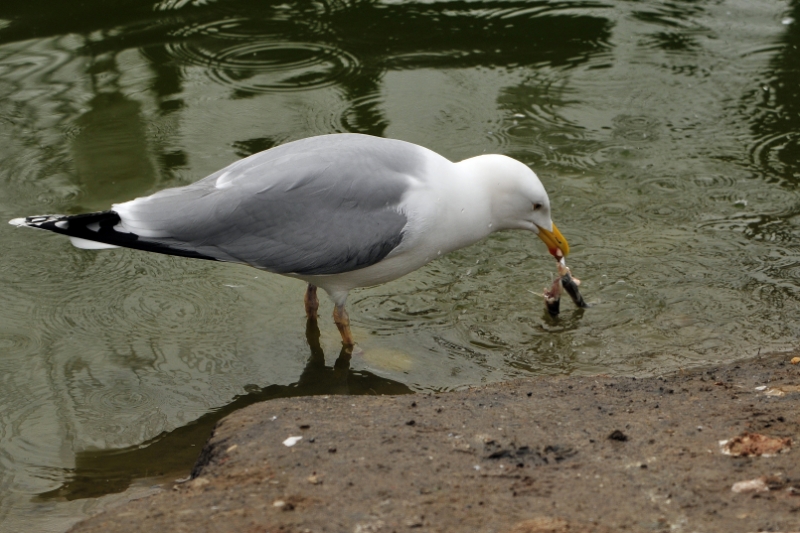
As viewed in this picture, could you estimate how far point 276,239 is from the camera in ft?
15.1

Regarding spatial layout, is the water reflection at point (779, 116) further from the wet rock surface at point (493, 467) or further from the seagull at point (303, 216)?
the wet rock surface at point (493, 467)

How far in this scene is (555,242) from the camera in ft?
16.7

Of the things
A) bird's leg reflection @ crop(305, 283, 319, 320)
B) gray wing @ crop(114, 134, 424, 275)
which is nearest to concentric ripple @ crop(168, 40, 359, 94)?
bird's leg reflection @ crop(305, 283, 319, 320)

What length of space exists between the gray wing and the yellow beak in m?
0.87

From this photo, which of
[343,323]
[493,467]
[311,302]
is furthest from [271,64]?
[493,467]

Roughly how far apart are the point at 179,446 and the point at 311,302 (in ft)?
3.89

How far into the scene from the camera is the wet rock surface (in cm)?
280

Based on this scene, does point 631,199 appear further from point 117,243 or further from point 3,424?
point 3,424

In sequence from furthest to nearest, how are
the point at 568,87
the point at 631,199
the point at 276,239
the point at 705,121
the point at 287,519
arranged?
the point at 568,87 → the point at 705,121 → the point at 631,199 → the point at 276,239 → the point at 287,519

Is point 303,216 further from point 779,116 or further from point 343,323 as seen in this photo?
point 779,116

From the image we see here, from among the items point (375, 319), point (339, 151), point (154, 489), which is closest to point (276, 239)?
point (339, 151)

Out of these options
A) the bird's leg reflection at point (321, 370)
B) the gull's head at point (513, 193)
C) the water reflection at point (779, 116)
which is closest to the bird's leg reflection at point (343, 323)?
the bird's leg reflection at point (321, 370)

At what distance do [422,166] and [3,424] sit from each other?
2.19 metres

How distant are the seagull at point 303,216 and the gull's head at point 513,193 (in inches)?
9.3
